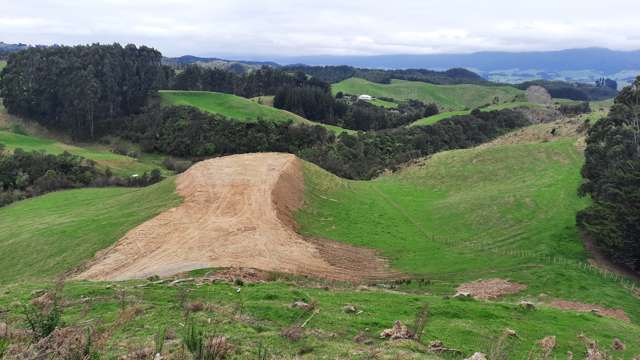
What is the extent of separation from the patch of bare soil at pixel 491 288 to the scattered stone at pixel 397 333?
9733 millimetres

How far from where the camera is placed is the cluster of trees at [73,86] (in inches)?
3767

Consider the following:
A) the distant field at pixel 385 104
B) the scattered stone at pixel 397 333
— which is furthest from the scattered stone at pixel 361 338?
the distant field at pixel 385 104

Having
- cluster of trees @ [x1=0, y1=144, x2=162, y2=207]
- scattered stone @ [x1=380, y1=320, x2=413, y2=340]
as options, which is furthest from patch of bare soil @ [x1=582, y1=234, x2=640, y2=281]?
cluster of trees @ [x1=0, y1=144, x2=162, y2=207]

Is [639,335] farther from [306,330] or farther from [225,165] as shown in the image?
[225,165]

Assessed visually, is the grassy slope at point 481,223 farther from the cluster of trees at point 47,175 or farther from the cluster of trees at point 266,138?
the cluster of trees at point 47,175

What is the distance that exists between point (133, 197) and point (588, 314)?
31.7m

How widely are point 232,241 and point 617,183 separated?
2373 centimetres

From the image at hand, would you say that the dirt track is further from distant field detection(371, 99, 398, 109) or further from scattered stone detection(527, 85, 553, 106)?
scattered stone detection(527, 85, 553, 106)

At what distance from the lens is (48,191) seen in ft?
181

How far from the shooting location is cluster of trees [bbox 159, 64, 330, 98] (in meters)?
135

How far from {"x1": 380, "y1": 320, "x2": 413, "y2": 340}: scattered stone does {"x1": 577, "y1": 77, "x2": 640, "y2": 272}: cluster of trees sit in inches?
777

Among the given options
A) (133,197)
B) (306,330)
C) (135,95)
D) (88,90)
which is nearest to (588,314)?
(306,330)

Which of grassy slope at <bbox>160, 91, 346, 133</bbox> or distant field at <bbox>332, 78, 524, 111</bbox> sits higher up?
Answer: distant field at <bbox>332, 78, 524, 111</bbox>

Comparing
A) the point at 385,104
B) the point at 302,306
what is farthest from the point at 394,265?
the point at 385,104
